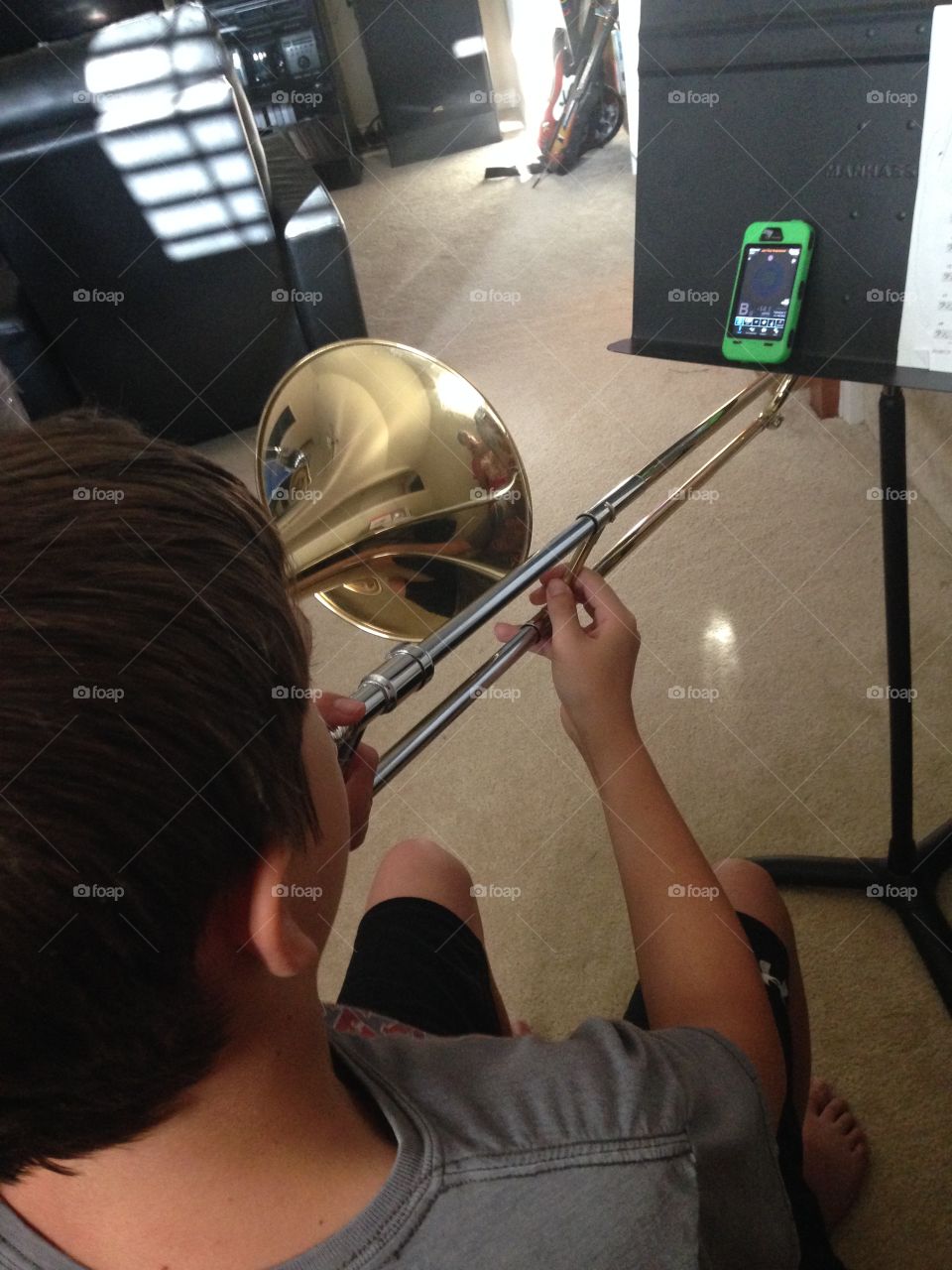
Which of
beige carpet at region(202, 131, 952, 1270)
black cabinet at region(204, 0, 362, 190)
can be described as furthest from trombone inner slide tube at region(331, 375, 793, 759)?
black cabinet at region(204, 0, 362, 190)

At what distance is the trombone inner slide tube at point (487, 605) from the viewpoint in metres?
0.72

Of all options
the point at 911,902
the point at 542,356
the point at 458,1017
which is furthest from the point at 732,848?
the point at 542,356

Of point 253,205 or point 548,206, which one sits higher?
point 253,205

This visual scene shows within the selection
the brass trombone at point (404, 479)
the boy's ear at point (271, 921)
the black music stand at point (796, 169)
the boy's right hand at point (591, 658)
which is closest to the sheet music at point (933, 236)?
the black music stand at point (796, 169)

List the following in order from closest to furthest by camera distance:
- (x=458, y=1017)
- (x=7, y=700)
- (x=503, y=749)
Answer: (x=7, y=700) < (x=458, y=1017) < (x=503, y=749)

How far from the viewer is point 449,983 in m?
0.81

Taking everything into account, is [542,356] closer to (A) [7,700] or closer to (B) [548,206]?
(B) [548,206]

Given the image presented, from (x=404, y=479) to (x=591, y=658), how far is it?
0.35 meters

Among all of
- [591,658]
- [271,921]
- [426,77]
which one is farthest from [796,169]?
[426,77]

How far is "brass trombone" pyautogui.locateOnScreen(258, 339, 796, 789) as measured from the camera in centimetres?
99

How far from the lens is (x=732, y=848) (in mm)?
1302

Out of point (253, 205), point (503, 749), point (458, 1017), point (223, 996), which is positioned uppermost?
point (223, 996)

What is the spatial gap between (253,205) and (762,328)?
1.71 meters

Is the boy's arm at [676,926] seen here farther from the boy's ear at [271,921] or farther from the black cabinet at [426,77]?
the black cabinet at [426,77]
